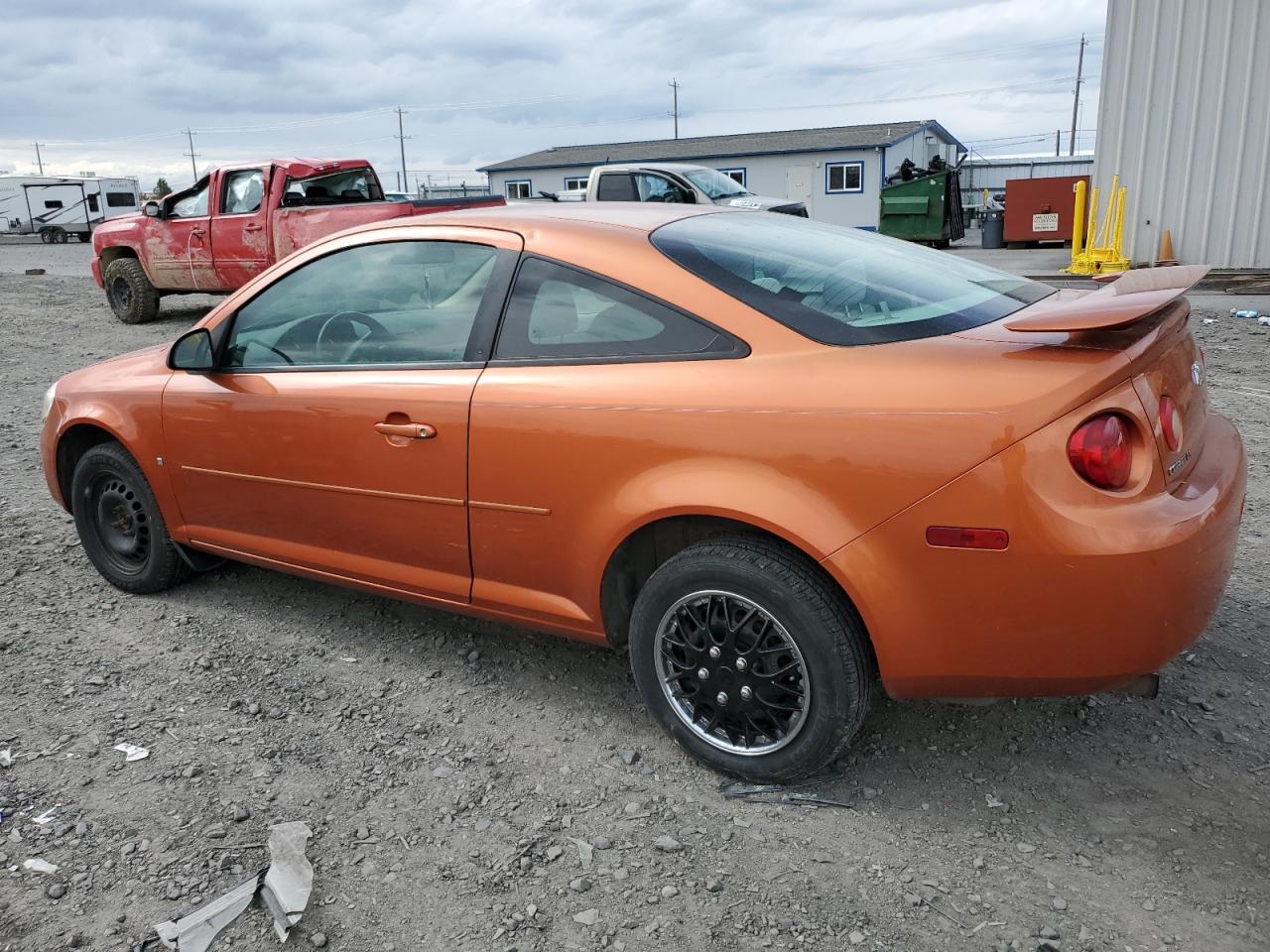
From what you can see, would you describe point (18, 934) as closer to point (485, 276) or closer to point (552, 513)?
point (552, 513)

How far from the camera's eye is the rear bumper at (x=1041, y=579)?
7.04ft

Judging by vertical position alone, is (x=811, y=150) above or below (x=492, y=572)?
above

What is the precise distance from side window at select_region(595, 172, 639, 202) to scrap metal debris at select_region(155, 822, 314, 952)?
1123 centimetres

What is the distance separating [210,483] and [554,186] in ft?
127

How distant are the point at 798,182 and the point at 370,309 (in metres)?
34.6

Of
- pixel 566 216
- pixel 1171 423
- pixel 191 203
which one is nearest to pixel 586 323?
pixel 566 216

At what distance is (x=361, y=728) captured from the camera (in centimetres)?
307

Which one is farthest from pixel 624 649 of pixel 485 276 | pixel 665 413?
pixel 485 276

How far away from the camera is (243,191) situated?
11508 millimetres

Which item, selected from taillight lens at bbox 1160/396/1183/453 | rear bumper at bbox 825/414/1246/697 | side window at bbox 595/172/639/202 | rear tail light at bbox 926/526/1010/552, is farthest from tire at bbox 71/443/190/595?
side window at bbox 595/172/639/202

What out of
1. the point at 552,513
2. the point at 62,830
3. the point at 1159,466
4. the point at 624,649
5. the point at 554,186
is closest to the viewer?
the point at 1159,466

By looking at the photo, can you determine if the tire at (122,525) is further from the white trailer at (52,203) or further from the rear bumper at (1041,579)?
Result: the white trailer at (52,203)

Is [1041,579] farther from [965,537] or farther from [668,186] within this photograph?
[668,186]

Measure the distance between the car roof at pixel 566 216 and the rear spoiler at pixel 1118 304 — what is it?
1.09 metres
